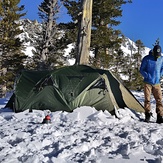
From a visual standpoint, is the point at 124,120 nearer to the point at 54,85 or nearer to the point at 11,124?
the point at 54,85

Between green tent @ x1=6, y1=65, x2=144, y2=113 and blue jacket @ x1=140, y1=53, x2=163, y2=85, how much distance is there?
114cm

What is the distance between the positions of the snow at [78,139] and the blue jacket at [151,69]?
44.0 inches

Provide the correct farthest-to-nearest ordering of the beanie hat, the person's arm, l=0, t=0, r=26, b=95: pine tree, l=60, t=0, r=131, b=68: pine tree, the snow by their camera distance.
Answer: l=0, t=0, r=26, b=95: pine tree → l=60, t=0, r=131, b=68: pine tree → the person's arm → the beanie hat → the snow

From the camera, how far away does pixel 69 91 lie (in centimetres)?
678

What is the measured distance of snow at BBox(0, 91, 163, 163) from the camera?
3.40 meters

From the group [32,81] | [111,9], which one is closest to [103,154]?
[32,81]

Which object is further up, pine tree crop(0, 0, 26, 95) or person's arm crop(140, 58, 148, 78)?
pine tree crop(0, 0, 26, 95)

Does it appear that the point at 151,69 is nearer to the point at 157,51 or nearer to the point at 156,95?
the point at 157,51

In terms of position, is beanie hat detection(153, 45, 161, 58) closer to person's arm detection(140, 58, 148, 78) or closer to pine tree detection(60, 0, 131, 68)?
person's arm detection(140, 58, 148, 78)

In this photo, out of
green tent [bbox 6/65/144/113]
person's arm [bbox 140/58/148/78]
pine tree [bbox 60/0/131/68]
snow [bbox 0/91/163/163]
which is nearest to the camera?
snow [bbox 0/91/163/163]

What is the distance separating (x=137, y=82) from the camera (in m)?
23.8

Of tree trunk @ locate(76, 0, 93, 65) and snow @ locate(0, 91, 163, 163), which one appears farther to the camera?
tree trunk @ locate(76, 0, 93, 65)

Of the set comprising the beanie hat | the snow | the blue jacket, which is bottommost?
the snow

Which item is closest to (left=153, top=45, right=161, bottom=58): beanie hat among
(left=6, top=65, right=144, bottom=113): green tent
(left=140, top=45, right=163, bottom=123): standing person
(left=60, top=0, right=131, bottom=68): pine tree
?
(left=140, top=45, right=163, bottom=123): standing person
